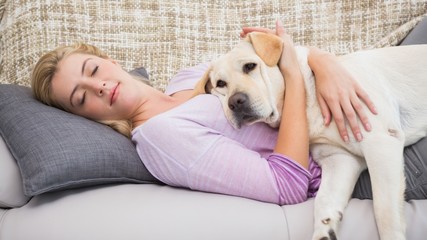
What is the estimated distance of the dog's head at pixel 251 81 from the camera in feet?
4.82

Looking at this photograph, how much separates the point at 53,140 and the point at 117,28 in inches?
42.3

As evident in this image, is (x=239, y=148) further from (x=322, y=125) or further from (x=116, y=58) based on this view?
(x=116, y=58)

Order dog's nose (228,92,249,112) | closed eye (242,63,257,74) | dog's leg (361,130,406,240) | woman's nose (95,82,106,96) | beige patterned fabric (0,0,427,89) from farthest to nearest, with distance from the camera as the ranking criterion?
1. beige patterned fabric (0,0,427,89)
2. woman's nose (95,82,106,96)
3. closed eye (242,63,257,74)
4. dog's nose (228,92,249,112)
5. dog's leg (361,130,406,240)

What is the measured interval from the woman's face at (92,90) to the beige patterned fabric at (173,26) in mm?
556

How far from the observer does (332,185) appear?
1420 mm

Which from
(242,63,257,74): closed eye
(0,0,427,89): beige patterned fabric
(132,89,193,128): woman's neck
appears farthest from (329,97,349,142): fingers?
(0,0,427,89): beige patterned fabric

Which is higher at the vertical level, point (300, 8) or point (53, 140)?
point (300, 8)

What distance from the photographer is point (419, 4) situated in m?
2.28

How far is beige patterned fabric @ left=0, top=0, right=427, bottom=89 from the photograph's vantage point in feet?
7.33

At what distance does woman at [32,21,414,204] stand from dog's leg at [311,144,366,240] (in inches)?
2.3

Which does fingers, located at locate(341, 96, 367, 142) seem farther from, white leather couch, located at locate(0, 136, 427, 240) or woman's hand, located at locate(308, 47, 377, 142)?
white leather couch, located at locate(0, 136, 427, 240)

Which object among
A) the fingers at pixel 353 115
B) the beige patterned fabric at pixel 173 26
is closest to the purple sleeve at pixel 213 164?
the fingers at pixel 353 115

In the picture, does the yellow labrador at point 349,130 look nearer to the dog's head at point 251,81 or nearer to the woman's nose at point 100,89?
the dog's head at point 251,81

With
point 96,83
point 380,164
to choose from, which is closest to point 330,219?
point 380,164
